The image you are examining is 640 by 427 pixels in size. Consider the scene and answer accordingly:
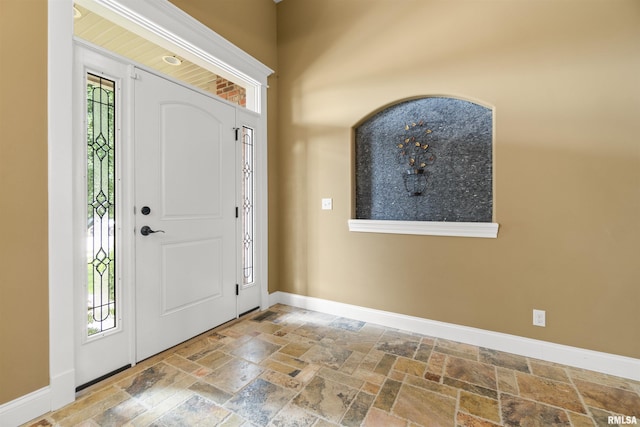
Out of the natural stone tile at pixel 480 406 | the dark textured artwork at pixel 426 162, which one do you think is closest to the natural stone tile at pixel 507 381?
the natural stone tile at pixel 480 406

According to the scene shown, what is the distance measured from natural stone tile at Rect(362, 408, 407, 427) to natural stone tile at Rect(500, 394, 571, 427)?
563 millimetres

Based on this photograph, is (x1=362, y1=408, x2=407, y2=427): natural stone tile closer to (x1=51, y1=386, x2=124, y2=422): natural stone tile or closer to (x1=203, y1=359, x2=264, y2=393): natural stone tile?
(x1=203, y1=359, x2=264, y2=393): natural stone tile

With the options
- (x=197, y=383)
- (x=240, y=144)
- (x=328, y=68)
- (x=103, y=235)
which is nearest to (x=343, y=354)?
(x=197, y=383)

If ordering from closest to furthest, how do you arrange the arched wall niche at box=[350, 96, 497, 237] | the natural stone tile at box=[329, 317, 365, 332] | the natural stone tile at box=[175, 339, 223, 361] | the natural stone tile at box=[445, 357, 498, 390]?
the natural stone tile at box=[445, 357, 498, 390], the natural stone tile at box=[175, 339, 223, 361], the arched wall niche at box=[350, 96, 497, 237], the natural stone tile at box=[329, 317, 365, 332]

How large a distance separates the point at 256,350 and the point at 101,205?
1541mm

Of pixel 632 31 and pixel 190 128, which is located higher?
pixel 632 31

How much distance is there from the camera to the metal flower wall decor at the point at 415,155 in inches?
103

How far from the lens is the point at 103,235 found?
1.92 m

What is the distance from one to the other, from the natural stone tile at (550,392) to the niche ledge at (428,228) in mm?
1005

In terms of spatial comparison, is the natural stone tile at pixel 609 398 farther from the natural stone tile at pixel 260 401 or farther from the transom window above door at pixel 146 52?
the transom window above door at pixel 146 52

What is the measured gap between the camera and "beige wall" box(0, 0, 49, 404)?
1.47 m

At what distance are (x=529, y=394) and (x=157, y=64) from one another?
417 centimetres

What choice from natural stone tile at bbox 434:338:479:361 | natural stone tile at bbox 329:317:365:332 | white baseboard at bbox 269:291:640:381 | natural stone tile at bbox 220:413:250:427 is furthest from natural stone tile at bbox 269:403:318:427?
white baseboard at bbox 269:291:640:381

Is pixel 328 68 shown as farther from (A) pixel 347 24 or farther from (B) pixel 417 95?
(B) pixel 417 95
